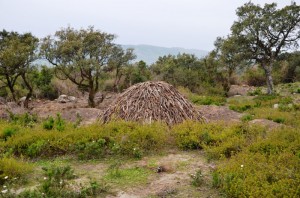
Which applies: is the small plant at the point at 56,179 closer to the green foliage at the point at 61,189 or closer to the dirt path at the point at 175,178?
the green foliage at the point at 61,189

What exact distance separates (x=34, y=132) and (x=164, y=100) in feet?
10.8

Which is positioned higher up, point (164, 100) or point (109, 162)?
point (164, 100)

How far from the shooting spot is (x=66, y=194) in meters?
4.84

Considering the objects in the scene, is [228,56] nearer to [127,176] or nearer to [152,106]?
[152,106]

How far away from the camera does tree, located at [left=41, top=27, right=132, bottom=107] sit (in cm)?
1681

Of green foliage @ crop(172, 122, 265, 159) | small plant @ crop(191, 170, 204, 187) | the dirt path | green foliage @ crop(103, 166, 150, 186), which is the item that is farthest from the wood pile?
small plant @ crop(191, 170, 204, 187)

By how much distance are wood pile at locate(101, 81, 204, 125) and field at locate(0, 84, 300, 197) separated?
476mm

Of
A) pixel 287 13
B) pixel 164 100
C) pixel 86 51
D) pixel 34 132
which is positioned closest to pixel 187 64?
pixel 287 13

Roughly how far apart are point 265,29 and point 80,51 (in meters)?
10.1

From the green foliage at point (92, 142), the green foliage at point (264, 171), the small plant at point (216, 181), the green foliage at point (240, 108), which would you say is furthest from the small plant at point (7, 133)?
the green foliage at point (240, 108)

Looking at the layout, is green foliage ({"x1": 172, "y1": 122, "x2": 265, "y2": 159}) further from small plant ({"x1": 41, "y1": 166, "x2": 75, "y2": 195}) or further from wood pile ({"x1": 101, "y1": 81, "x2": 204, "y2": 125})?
small plant ({"x1": 41, "y1": 166, "x2": 75, "y2": 195})

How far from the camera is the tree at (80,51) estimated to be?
16812 mm

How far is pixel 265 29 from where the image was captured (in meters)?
19.3

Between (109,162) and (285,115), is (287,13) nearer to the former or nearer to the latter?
(285,115)
